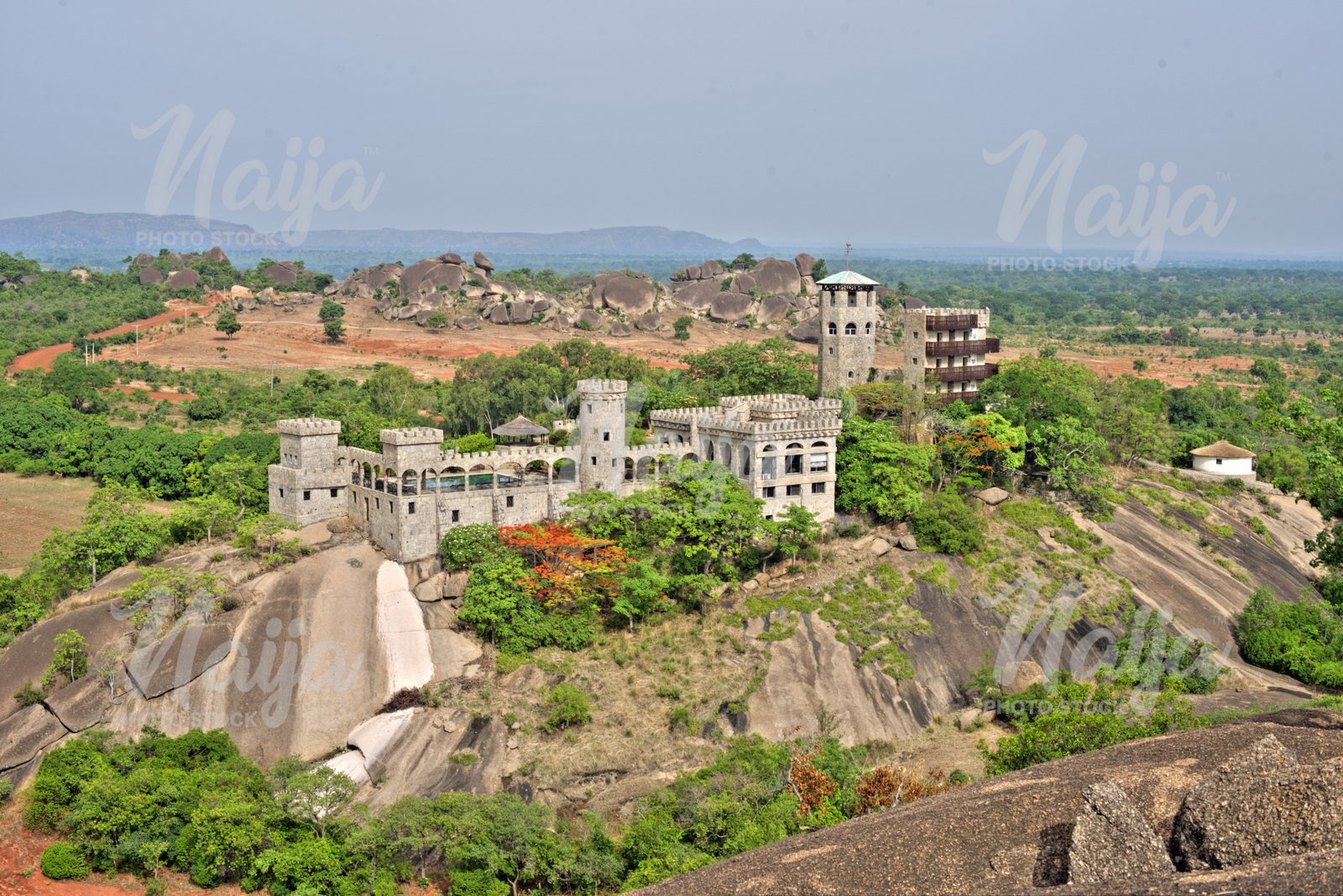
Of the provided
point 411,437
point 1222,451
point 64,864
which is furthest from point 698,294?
point 64,864

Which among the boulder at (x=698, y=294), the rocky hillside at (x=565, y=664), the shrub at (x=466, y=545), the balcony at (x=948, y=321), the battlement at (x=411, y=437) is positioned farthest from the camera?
the boulder at (x=698, y=294)

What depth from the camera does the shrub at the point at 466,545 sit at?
48031mm

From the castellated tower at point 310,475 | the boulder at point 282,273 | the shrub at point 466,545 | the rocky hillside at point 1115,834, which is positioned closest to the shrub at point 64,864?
the shrub at point 466,545

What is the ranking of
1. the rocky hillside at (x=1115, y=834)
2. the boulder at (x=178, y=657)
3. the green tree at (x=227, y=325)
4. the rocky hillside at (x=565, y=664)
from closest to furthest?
1. the rocky hillside at (x=1115, y=834)
2. the rocky hillside at (x=565, y=664)
3. the boulder at (x=178, y=657)
4. the green tree at (x=227, y=325)

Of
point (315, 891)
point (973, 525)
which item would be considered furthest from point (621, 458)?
point (315, 891)

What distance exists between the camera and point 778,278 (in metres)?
143

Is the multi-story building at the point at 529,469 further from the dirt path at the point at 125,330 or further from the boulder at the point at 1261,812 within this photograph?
the dirt path at the point at 125,330

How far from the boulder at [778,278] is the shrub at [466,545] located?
322ft

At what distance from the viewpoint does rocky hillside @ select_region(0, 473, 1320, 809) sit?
4181 centimetres

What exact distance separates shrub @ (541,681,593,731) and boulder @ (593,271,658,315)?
95.8 meters

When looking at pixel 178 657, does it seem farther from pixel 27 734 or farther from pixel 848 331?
pixel 848 331

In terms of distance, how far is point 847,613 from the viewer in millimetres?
48812

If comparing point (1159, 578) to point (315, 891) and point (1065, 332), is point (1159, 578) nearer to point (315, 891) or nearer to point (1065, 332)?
point (315, 891)

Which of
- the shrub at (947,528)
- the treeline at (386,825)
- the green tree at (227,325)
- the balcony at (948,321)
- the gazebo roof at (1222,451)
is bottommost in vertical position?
the treeline at (386,825)
